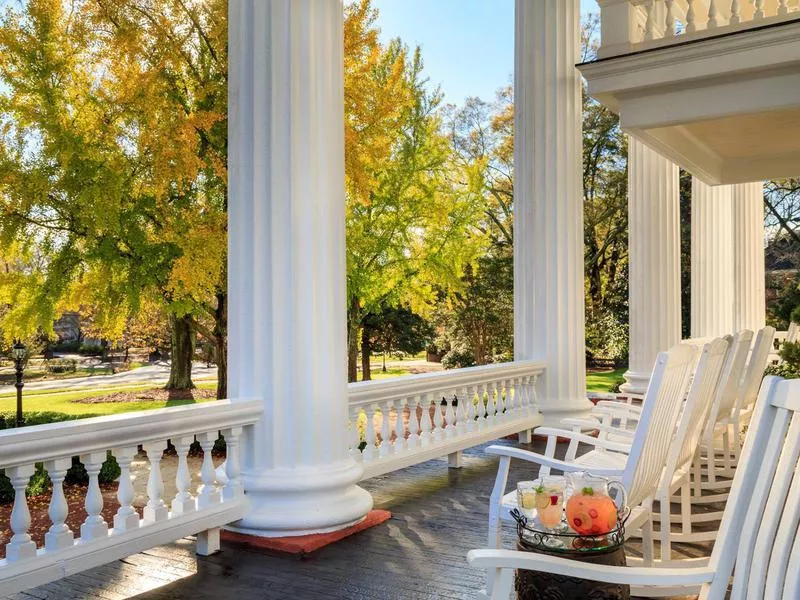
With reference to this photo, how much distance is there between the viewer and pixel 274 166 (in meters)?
4.19

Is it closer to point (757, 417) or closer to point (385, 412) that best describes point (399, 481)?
point (385, 412)

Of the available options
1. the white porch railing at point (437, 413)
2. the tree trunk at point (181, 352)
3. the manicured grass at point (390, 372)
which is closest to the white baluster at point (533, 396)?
the white porch railing at point (437, 413)

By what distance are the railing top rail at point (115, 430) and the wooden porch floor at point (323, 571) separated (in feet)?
2.19

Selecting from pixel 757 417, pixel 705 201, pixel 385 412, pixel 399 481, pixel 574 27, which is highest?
pixel 574 27

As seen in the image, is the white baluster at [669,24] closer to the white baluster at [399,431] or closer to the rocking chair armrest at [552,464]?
the white baluster at [399,431]

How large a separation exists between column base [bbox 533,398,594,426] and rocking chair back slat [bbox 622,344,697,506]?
4.15m

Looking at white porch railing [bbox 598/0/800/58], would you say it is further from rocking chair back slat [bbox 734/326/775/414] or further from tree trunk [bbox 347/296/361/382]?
tree trunk [bbox 347/296/361/382]

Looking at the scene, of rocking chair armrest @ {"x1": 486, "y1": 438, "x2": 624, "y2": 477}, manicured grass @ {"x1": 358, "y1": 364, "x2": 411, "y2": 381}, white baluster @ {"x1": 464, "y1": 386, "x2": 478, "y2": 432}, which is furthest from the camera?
manicured grass @ {"x1": 358, "y1": 364, "x2": 411, "y2": 381}

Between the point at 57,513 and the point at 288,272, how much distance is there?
1.66 meters

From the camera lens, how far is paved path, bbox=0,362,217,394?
16.7 metres

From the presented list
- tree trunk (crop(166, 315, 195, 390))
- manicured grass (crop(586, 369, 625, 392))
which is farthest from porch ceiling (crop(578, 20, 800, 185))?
manicured grass (crop(586, 369, 625, 392))

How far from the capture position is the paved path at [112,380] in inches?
658

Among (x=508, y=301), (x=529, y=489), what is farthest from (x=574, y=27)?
(x=508, y=301)

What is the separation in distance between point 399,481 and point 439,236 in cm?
1193
